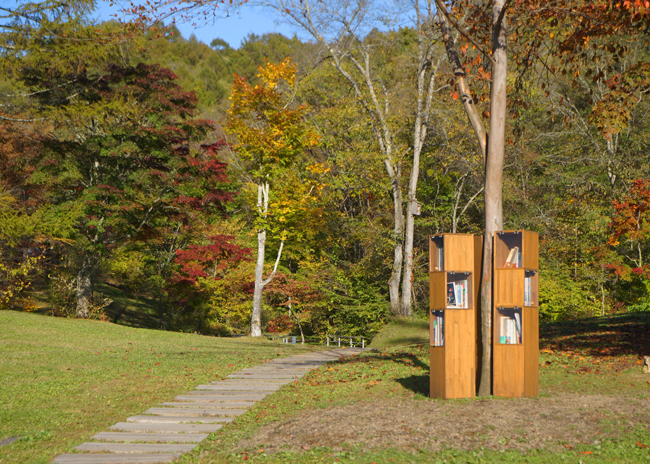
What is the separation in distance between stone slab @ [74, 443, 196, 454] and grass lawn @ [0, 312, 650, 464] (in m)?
0.16

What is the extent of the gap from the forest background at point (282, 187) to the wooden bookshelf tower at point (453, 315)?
10069 mm

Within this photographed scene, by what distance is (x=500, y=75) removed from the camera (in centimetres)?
706

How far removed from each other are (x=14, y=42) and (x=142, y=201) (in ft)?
21.2

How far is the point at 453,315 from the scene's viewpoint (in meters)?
6.74

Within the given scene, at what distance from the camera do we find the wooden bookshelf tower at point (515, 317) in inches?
260

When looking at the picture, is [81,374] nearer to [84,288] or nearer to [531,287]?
[531,287]

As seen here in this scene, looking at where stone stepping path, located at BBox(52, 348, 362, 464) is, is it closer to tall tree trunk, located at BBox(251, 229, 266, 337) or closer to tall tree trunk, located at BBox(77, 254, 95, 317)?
tall tree trunk, located at BBox(251, 229, 266, 337)

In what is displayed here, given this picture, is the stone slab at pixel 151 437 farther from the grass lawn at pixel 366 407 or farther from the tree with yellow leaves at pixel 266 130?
the tree with yellow leaves at pixel 266 130

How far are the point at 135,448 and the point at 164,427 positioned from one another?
2.52ft

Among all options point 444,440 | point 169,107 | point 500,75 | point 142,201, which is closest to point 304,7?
point 169,107

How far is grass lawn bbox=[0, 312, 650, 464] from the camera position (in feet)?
15.8

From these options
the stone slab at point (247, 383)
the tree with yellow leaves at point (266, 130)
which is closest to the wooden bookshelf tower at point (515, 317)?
the stone slab at point (247, 383)

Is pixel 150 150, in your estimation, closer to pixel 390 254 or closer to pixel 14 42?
pixel 14 42

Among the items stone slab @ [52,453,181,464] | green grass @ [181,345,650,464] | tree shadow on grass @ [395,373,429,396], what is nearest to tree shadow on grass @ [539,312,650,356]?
green grass @ [181,345,650,464]
